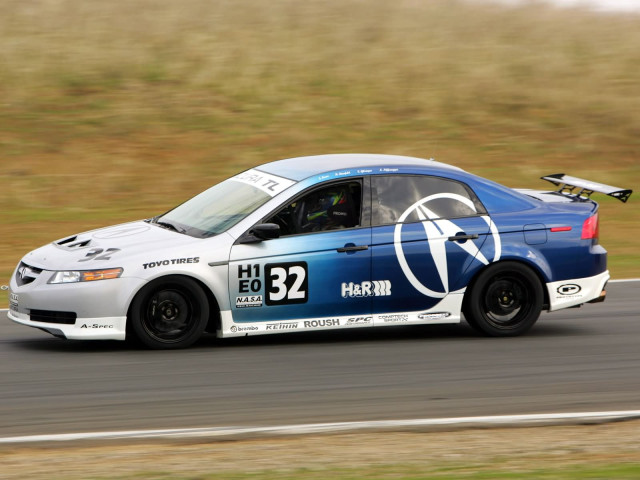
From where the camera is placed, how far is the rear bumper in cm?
930

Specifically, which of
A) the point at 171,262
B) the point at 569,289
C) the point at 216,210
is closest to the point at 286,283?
the point at 171,262

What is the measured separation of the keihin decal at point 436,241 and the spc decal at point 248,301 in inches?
47.1

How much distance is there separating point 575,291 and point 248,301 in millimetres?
2848

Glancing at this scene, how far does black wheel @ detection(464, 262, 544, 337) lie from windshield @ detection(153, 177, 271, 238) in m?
1.94

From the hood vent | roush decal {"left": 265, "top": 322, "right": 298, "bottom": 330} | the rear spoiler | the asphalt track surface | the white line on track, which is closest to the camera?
the white line on track

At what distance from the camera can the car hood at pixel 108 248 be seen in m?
8.40

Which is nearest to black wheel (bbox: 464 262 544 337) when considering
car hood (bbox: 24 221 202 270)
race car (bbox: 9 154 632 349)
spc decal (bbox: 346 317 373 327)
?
race car (bbox: 9 154 632 349)

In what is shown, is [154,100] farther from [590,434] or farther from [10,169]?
[590,434]

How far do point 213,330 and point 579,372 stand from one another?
9.26 ft

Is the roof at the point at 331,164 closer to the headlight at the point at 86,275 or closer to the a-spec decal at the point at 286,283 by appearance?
the a-spec decal at the point at 286,283

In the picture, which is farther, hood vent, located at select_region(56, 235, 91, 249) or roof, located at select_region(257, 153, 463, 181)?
roof, located at select_region(257, 153, 463, 181)

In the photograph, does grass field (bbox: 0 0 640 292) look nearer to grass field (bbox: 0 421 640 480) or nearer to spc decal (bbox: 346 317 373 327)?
spc decal (bbox: 346 317 373 327)

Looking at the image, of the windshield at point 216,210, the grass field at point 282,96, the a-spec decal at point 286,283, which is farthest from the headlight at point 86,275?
the grass field at point 282,96

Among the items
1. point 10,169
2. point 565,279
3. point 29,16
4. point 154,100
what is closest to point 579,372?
point 565,279
